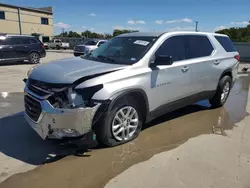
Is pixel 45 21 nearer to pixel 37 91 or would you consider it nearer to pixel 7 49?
pixel 7 49

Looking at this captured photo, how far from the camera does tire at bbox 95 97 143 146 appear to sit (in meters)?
3.48

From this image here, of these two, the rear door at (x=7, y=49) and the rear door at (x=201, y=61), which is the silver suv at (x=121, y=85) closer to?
the rear door at (x=201, y=61)

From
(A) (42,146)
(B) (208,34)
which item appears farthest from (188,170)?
(B) (208,34)

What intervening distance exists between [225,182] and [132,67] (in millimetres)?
2025

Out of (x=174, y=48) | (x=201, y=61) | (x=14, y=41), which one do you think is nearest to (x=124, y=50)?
(x=174, y=48)

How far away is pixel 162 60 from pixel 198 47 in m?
1.60

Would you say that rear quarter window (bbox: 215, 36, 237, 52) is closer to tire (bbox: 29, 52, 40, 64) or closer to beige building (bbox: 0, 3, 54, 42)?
tire (bbox: 29, 52, 40, 64)

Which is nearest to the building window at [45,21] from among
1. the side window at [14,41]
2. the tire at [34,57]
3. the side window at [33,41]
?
the side window at [33,41]

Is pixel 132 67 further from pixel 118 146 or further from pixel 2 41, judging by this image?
pixel 2 41

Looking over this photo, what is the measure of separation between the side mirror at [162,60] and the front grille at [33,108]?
188cm

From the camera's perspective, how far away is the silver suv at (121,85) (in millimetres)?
3209

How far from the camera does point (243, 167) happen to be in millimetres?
3328

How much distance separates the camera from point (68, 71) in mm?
3451

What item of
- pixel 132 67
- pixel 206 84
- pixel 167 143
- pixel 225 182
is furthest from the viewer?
pixel 206 84
